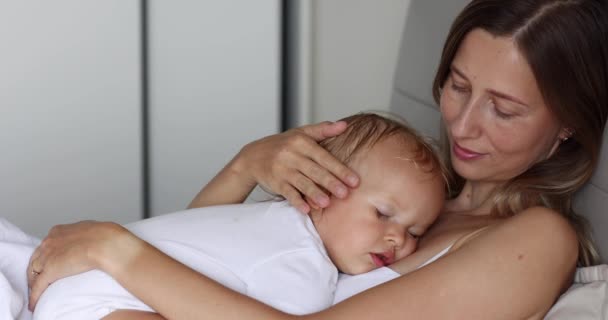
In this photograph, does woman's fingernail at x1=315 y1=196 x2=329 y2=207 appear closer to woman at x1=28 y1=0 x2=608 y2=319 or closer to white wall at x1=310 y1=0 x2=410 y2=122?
woman at x1=28 y1=0 x2=608 y2=319

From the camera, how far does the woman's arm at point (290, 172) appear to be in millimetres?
1608

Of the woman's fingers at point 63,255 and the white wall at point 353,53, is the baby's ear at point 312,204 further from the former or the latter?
the white wall at point 353,53

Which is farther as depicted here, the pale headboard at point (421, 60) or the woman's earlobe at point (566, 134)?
the pale headboard at point (421, 60)

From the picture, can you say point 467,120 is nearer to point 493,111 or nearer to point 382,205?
point 493,111

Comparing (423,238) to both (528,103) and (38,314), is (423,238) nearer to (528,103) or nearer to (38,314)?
(528,103)

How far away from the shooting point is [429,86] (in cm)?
219

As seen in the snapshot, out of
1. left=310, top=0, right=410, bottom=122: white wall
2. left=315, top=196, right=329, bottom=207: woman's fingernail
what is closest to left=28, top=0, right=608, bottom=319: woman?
left=315, top=196, right=329, bottom=207: woman's fingernail

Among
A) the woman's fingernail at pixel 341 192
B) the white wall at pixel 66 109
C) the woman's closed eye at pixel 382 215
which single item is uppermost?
the woman's fingernail at pixel 341 192

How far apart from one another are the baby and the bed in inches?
10.3

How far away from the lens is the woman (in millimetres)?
1407

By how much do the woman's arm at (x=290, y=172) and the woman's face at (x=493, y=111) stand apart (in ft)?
0.68

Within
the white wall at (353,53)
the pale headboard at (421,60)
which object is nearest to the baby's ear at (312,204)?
the pale headboard at (421,60)

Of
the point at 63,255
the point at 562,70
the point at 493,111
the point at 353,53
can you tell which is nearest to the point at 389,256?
the point at 493,111

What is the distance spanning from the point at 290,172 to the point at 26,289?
1.61 ft
